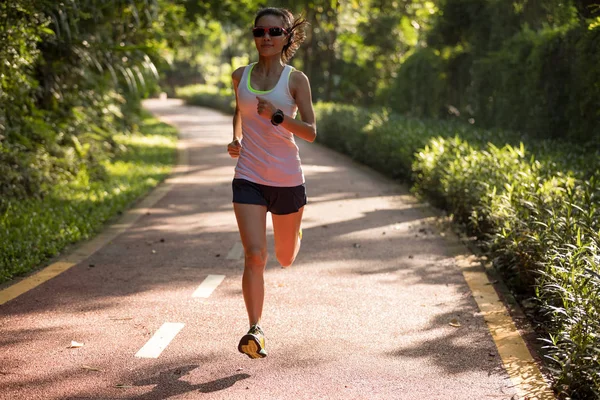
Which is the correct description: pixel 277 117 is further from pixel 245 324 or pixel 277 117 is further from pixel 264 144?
pixel 245 324

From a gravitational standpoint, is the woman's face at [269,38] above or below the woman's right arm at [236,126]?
above

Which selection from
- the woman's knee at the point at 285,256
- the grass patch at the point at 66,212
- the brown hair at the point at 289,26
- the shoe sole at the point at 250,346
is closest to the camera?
the shoe sole at the point at 250,346

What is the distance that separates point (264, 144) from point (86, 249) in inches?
178

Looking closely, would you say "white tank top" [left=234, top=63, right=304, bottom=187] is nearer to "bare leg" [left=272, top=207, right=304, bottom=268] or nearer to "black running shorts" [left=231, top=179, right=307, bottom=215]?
"black running shorts" [left=231, top=179, right=307, bottom=215]

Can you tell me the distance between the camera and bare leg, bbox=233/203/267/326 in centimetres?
542

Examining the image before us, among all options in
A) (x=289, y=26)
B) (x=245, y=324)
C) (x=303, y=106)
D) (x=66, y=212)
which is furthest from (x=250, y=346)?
(x=66, y=212)

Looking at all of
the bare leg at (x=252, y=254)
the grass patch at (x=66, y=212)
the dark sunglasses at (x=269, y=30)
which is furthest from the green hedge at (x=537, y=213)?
the grass patch at (x=66, y=212)

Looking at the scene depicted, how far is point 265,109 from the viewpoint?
16.6 ft

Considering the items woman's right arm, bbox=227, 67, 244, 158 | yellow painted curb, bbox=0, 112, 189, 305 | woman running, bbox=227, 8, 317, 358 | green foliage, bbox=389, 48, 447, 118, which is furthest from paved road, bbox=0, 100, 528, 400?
green foliage, bbox=389, 48, 447, 118

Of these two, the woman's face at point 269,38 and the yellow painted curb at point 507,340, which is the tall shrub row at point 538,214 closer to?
the yellow painted curb at point 507,340

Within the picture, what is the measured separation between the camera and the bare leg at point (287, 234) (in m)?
5.75

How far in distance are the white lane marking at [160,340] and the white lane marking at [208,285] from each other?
3.41 ft

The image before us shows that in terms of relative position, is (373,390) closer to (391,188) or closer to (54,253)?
(54,253)

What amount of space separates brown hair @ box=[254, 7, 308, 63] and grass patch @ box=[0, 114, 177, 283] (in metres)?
3.51
